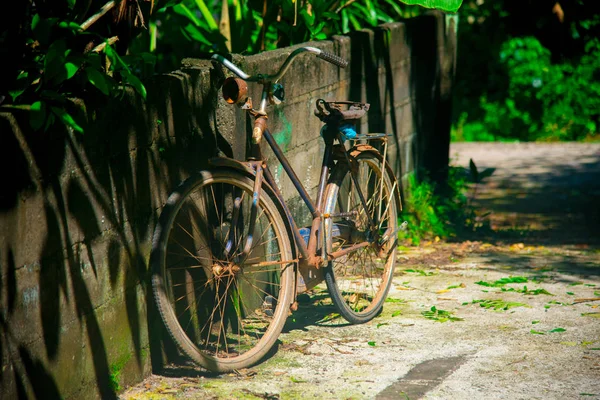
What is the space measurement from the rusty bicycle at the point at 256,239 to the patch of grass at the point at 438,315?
291 mm

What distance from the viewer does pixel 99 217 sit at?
11.6 ft

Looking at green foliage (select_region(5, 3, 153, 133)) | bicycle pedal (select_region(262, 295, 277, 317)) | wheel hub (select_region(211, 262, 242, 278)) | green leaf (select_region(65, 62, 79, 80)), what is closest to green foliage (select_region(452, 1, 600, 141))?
bicycle pedal (select_region(262, 295, 277, 317))

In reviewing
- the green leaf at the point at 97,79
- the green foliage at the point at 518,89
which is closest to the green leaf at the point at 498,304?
the green leaf at the point at 97,79

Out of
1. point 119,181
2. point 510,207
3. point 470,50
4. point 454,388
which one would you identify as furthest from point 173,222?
point 470,50

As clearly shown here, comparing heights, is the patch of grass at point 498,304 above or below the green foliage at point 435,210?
below

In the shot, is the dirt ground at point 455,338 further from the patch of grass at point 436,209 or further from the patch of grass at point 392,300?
the patch of grass at point 436,209

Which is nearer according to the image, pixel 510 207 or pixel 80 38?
pixel 80 38

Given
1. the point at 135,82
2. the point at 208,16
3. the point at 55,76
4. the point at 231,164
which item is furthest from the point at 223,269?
the point at 208,16

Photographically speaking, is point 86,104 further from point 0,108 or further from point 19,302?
point 19,302

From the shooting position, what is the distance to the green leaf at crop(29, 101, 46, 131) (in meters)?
2.95

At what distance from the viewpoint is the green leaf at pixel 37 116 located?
295cm

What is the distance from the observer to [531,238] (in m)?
7.80

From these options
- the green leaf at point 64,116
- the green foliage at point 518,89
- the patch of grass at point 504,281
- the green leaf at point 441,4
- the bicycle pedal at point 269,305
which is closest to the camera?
the green leaf at point 64,116

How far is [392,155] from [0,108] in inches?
189
